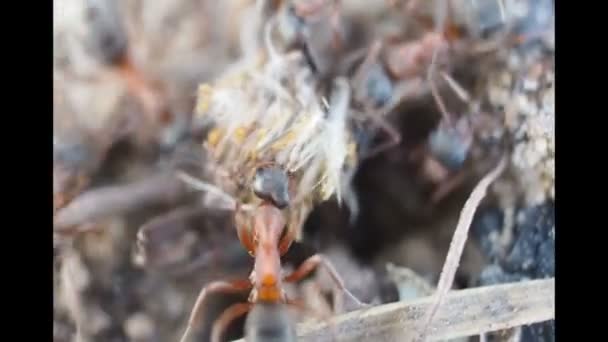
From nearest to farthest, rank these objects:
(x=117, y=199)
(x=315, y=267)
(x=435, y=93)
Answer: (x=117, y=199)
(x=315, y=267)
(x=435, y=93)

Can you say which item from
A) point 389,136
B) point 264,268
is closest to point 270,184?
point 264,268

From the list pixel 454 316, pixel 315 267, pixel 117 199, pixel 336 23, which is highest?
pixel 336 23

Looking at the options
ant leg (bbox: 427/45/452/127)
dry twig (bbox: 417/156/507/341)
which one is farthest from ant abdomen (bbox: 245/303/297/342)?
ant leg (bbox: 427/45/452/127)

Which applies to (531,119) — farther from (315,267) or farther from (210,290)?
(210,290)

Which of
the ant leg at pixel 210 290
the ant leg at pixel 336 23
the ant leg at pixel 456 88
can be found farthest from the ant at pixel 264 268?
the ant leg at pixel 456 88
